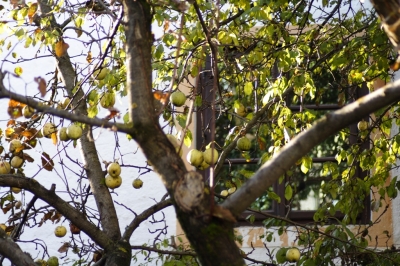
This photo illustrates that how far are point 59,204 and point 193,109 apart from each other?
0.96 metres

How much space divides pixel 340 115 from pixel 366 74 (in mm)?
2713

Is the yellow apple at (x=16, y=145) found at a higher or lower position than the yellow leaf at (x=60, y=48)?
lower

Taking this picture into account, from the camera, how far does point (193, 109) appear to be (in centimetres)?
409

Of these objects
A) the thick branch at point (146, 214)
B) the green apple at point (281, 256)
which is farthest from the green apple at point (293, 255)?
the thick branch at point (146, 214)

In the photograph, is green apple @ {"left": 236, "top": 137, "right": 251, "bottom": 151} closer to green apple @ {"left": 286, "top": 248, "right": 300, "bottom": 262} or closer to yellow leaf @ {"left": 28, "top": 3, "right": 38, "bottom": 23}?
green apple @ {"left": 286, "top": 248, "right": 300, "bottom": 262}

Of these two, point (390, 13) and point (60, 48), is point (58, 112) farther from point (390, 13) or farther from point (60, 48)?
point (60, 48)

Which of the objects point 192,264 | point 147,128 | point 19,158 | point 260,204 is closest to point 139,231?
point 260,204

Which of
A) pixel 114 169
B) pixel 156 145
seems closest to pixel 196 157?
pixel 114 169

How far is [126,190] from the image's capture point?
20.6ft

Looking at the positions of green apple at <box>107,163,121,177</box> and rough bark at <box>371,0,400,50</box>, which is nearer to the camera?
rough bark at <box>371,0,400,50</box>

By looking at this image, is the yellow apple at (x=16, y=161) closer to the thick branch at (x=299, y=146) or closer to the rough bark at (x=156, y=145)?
Result: the rough bark at (x=156, y=145)

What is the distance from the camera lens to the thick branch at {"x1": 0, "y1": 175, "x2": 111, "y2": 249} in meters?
3.53

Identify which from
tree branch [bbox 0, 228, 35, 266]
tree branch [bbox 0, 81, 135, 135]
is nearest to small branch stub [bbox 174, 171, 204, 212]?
tree branch [bbox 0, 81, 135, 135]

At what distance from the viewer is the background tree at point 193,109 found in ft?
6.93
